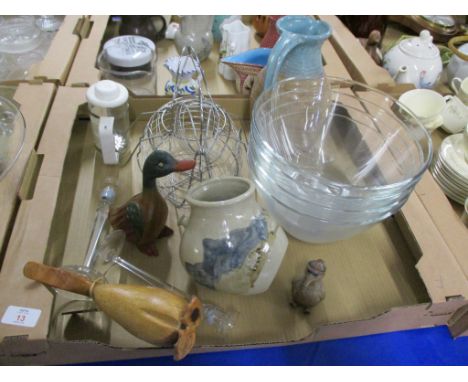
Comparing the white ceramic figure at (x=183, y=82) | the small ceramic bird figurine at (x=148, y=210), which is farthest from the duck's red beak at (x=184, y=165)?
the white ceramic figure at (x=183, y=82)

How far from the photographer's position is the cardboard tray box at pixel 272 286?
1.18ft

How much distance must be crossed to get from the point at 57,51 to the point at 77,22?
0.11 m

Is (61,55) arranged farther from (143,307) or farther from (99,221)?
(143,307)

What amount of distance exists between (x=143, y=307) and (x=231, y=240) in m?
0.09

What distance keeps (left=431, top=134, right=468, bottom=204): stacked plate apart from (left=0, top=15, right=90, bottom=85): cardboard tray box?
0.56 m

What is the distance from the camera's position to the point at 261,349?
415mm

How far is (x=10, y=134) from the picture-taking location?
492 millimetres

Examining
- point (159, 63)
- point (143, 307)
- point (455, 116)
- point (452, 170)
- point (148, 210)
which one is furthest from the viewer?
point (159, 63)

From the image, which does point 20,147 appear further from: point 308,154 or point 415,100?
point 415,100

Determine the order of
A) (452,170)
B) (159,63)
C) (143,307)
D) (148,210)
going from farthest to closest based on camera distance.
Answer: (159,63) < (452,170) < (148,210) < (143,307)

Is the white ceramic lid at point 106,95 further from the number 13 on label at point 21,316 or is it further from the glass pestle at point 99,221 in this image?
the number 13 on label at point 21,316

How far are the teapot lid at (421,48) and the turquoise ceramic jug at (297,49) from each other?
26 centimetres

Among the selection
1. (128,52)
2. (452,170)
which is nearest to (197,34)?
(128,52)

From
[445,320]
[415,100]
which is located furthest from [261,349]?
[415,100]
